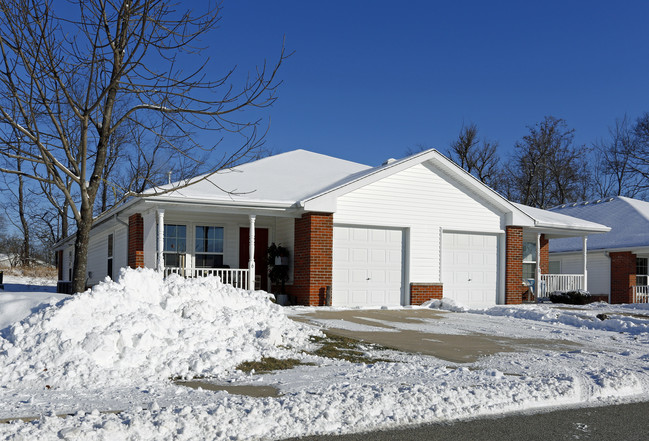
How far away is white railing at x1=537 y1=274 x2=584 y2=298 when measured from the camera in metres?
22.6

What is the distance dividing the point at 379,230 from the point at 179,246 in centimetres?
591

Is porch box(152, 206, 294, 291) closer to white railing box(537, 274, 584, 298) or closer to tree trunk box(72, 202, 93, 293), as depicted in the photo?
tree trunk box(72, 202, 93, 293)

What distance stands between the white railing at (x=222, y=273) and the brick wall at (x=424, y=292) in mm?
4989

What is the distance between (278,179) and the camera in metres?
19.9

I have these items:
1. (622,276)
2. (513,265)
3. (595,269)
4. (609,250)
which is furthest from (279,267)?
(595,269)

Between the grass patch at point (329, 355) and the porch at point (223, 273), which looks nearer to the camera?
the grass patch at point (329, 355)

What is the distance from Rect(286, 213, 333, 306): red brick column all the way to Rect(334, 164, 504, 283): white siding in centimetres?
61

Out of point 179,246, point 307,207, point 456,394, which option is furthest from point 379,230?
point 456,394

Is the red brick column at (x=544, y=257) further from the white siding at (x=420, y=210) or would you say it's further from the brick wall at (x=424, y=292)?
the brick wall at (x=424, y=292)

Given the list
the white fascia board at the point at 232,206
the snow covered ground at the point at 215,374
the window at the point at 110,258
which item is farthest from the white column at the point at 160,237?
the window at the point at 110,258

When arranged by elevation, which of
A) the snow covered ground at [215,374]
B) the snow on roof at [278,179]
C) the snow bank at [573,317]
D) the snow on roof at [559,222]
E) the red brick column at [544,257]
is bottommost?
the snow bank at [573,317]

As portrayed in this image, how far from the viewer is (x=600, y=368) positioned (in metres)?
8.30

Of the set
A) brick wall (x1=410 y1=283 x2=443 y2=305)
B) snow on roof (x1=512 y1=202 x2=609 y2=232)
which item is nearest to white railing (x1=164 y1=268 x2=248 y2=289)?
brick wall (x1=410 y1=283 x2=443 y2=305)

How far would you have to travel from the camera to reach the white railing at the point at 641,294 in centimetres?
2553
